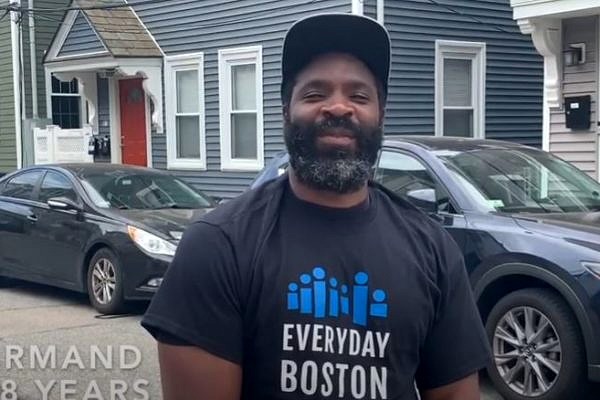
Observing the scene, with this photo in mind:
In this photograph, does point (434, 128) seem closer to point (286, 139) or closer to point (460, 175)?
point (460, 175)

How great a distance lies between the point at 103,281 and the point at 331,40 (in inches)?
267

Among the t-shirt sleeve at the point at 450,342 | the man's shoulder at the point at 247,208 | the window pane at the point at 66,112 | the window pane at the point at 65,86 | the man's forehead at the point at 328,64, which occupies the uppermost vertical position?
the window pane at the point at 65,86

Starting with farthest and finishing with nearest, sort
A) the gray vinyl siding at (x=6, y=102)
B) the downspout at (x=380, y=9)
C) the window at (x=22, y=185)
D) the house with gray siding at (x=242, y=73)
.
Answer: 1. the gray vinyl siding at (x=6, y=102)
2. the house with gray siding at (x=242, y=73)
3. the downspout at (x=380, y=9)
4. the window at (x=22, y=185)

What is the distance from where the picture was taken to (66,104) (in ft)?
64.4

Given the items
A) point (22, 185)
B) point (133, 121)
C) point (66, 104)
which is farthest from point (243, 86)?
point (66, 104)

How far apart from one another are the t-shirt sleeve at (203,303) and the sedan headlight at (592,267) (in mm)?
3725

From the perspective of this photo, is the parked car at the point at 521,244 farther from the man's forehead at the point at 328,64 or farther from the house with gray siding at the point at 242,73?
the house with gray siding at the point at 242,73

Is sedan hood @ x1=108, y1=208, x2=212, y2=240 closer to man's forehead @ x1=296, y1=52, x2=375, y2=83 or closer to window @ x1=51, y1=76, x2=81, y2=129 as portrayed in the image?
man's forehead @ x1=296, y1=52, x2=375, y2=83

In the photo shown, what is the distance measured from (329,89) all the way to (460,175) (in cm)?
438

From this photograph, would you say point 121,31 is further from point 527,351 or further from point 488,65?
point 527,351

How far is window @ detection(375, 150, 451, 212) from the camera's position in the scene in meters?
6.13

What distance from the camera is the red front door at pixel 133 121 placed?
54.6 feet

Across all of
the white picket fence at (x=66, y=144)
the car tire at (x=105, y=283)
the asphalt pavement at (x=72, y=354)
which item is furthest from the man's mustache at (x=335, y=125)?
the white picket fence at (x=66, y=144)

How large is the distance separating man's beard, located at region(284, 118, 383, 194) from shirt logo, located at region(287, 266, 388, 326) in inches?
8.4
